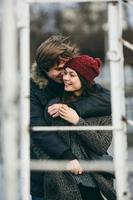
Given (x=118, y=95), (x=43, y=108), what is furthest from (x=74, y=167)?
(x=118, y=95)

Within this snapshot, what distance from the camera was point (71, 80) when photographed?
337 centimetres

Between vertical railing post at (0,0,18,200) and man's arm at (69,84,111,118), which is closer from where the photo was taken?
vertical railing post at (0,0,18,200)

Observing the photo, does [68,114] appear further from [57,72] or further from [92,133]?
[57,72]

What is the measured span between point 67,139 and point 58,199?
12.3 inches

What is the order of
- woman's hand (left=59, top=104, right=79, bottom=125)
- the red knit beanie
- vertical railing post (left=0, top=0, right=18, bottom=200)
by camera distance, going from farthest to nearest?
the red knit beanie
woman's hand (left=59, top=104, right=79, bottom=125)
vertical railing post (left=0, top=0, right=18, bottom=200)

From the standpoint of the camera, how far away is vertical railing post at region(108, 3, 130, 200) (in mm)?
2744

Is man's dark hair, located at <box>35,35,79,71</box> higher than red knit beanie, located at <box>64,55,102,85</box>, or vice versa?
man's dark hair, located at <box>35,35,79,71</box>

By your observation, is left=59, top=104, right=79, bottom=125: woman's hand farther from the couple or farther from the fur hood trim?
the fur hood trim

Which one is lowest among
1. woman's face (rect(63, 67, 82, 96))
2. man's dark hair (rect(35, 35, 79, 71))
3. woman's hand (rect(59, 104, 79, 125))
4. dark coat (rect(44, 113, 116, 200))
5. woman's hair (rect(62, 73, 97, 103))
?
dark coat (rect(44, 113, 116, 200))

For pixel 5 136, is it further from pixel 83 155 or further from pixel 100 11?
pixel 100 11

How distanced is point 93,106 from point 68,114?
168 mm

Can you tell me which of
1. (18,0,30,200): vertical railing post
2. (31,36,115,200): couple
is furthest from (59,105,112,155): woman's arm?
(18,0,30,200): vertical railing post

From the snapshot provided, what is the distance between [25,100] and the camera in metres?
2.67

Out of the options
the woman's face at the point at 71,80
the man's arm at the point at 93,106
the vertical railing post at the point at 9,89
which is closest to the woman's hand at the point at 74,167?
the man's arm at the point at 93,106
